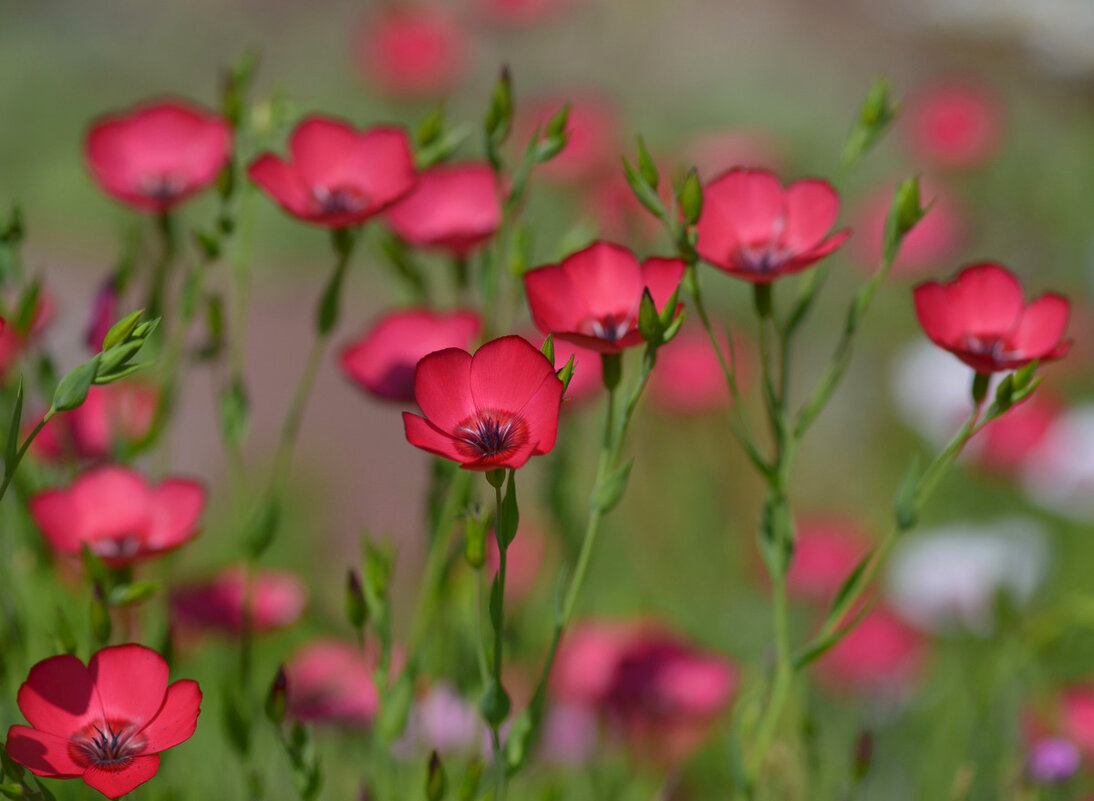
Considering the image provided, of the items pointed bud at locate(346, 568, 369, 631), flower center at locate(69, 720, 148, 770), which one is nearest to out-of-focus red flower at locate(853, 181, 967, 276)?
pointed bud at locate(346, 568, 369, 631)

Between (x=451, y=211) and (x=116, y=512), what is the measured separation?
1.49 feet

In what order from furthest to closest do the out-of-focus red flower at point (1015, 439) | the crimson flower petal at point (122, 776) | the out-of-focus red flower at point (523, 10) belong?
the out-of-focus red flower at point (523, 10), the out-of-focus red flower at point (1015, 439), the crimson flower petal at point (122, 776)

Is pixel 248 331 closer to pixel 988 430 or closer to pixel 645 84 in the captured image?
pixel 988 430

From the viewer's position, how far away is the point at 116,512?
1.00m

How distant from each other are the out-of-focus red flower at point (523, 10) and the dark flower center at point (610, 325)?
342 centimetres

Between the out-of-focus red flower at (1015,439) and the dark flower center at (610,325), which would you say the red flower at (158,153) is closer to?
the dark flower center at (610,325)

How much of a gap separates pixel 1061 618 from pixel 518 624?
527 mm

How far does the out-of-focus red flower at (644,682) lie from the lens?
1.33 meters

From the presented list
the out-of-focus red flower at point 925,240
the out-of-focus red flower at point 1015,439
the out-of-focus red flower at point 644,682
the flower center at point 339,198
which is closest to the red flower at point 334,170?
the flower center at point 339,198

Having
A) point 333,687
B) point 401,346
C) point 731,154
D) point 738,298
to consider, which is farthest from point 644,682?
point 738,298

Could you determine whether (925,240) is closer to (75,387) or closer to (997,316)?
(997,316)

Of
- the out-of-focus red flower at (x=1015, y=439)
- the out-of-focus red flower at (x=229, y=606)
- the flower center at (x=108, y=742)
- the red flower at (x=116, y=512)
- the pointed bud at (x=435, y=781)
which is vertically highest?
the flower center at (x=108, y=742)

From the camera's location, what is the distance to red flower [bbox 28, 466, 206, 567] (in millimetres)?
958

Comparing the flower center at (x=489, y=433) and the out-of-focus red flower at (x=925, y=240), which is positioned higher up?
the flower center at (x=489, y=433)
